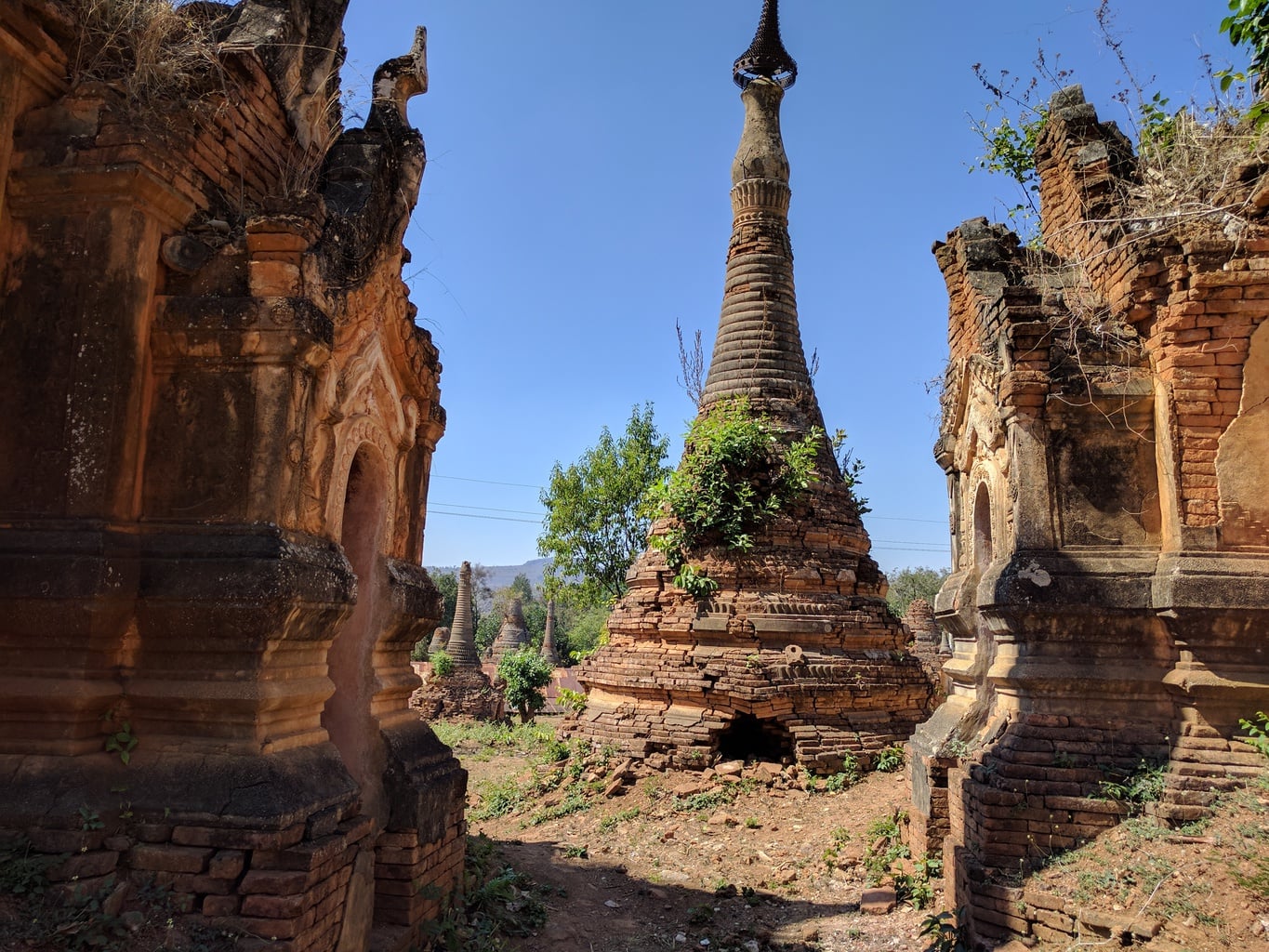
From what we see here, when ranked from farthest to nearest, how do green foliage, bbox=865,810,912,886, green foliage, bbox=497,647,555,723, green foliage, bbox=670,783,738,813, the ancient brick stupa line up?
green foliage, bbox=497,647,555,723, the ancient brick stupa, green foliage, bbox=670,783,738,813, green foliage, bbox=865,810,912,886

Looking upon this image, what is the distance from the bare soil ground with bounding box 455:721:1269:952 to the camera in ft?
17.5

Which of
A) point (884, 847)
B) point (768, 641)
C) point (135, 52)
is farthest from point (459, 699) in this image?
point (135, 52)

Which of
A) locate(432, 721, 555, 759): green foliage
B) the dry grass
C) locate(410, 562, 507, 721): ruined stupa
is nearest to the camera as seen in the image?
the dry grass

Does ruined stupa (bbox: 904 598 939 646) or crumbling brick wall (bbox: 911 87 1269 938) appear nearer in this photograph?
crumbling brick wall (bbox: 911 87 1269 938)

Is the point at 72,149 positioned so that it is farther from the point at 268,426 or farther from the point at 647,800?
the point at 647,800

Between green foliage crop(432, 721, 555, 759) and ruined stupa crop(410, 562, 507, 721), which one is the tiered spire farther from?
green foliage crop(432, 721, 555, 759)

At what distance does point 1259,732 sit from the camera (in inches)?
234

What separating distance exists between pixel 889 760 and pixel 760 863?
11.5 feet

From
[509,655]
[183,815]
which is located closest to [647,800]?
[183,815]

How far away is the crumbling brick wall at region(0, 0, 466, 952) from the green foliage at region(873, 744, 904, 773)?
8.69 meters

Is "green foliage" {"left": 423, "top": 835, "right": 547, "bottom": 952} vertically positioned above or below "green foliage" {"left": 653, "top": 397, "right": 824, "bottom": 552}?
below

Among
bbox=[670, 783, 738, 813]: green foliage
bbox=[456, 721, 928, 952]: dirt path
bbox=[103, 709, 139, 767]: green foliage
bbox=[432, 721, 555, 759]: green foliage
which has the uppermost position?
bbox=[103, 709, 139, 767]: green foliage

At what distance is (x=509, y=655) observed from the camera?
25656 mm

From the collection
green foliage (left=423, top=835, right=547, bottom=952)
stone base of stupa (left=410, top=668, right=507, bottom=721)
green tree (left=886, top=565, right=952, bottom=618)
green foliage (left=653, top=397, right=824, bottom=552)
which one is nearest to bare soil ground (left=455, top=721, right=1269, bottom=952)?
green foliage (left=423, top=835, right=547, bottom=952)
